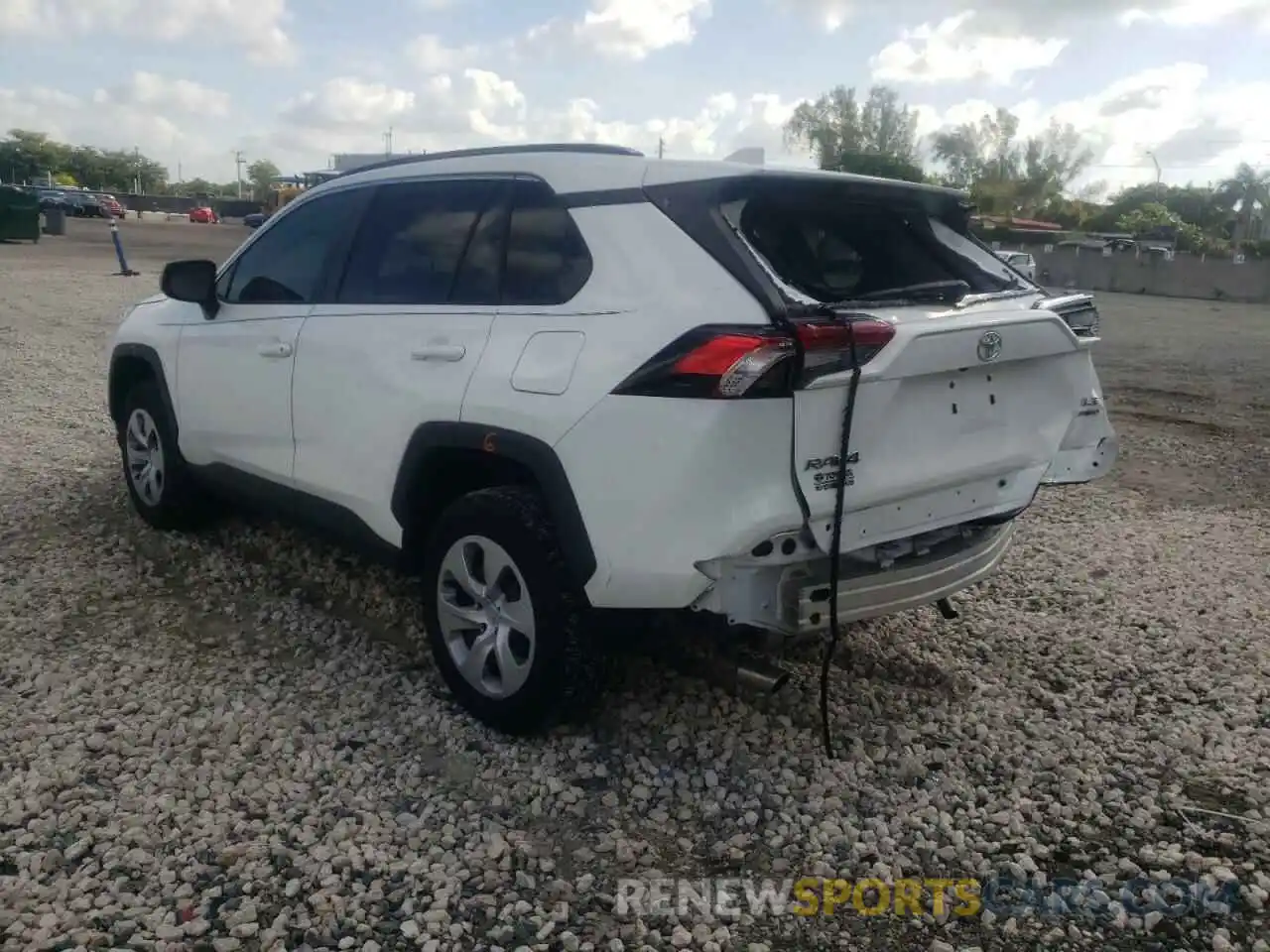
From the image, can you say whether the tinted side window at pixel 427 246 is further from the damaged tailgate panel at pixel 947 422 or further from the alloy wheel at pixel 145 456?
the alloy wheel at pixel 145 456

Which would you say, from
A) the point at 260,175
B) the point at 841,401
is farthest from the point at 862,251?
the point at 260,175

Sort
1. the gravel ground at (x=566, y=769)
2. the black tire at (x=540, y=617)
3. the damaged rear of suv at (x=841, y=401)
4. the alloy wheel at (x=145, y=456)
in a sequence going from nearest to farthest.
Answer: the gravel ground at (x=566, y=769) → the damaged rear of suv at (x=841, y=401) → the black tire at (x=540, y=617) → the alloy wheel at (x=145, y=456)

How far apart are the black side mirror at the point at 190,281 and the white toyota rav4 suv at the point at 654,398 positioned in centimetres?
73

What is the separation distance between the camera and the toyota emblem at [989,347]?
3.19 meters

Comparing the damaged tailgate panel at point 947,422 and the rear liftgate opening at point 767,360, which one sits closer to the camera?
the rear liftgate opening at point 767,360

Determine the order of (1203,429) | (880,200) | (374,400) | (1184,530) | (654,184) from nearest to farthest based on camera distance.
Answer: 1. (654,184)
2. (880,200)
3. (374,400)
4. (1184,530)
5. (1203,429)

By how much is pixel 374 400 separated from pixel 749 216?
4.96 ft

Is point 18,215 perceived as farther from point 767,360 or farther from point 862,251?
point 767,360

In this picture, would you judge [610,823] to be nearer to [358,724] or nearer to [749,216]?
[358,724]

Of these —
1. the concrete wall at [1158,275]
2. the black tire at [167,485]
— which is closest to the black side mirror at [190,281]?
the black tire at [167,485]

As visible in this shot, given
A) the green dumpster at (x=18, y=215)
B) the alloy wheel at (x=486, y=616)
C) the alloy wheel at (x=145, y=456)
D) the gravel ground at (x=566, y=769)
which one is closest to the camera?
the gravel ground at (x=566, y=769)

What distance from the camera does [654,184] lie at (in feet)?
10.3

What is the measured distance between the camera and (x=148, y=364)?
17.5 feet

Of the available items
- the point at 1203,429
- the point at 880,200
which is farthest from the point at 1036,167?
the point at 880,200
